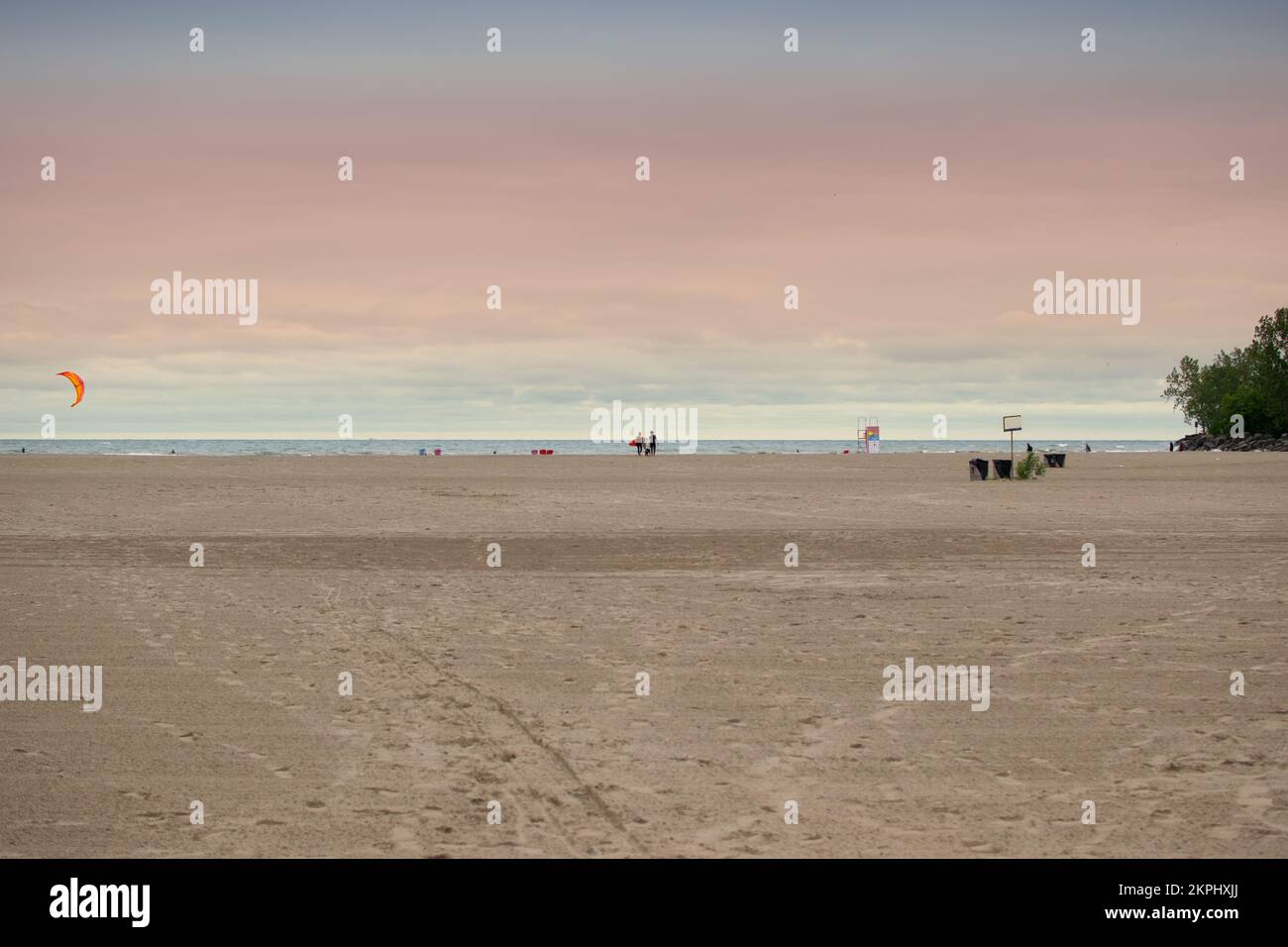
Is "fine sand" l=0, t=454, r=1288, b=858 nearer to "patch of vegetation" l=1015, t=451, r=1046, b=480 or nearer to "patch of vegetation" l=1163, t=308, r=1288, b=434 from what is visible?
"patch of vegetation" l=1015, t=451, r=1046, b=480

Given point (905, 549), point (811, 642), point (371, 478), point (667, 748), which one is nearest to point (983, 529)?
point (905, 549)

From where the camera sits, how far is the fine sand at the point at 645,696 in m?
6.41

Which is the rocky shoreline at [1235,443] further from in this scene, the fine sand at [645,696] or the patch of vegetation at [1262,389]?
the fine sand at [645,696]

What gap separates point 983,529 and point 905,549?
4.11m

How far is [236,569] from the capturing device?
17422 mm

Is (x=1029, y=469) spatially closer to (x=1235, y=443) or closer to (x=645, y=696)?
(x=645, y=696)

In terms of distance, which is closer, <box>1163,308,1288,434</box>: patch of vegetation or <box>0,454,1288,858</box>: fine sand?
<box>0,454,1288,858</box>: fine sand

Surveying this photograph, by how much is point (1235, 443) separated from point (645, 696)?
10563 cm

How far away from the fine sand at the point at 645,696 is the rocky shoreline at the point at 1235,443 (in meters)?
81.9

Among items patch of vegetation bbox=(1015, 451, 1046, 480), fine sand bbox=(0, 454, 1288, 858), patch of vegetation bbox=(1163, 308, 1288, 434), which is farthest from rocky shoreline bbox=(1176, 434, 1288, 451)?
fine sand bbox=(0, 454, 1288, 858)

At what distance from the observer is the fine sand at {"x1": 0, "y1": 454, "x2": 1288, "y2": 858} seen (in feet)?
21.0

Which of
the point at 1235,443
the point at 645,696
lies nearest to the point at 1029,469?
the point at 645,696

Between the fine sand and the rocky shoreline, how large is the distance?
81.9m

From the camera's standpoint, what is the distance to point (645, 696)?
30.8 feet
